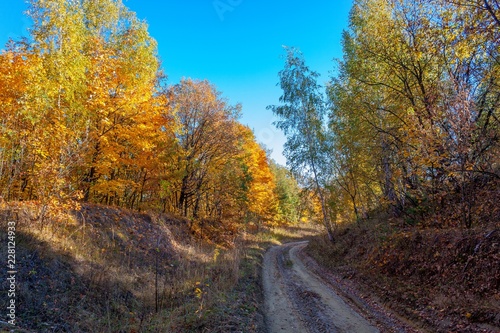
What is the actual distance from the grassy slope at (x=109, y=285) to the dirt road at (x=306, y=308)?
2.02 feet

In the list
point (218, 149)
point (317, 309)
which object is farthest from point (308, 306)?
point (218, 149)

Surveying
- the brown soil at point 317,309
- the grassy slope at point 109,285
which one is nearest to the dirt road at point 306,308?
the brown soil at point 317,309

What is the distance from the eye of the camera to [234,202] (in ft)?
72.6

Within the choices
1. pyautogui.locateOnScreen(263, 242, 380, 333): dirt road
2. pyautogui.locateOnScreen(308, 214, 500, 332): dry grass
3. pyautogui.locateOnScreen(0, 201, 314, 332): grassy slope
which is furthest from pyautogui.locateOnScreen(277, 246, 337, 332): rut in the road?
pyautogui.locateOnScreen(308, 214, 500, 332): dry grass

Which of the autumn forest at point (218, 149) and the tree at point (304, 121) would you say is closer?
the autumn forest at point (218, 149)

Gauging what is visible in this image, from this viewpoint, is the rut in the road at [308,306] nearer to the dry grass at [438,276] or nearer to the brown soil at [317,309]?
the brown soil at [317,309]

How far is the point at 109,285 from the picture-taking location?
717 cm

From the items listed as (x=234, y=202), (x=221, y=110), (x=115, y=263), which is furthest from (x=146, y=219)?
(x=221, y=110)

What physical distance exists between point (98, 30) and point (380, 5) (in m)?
16.3

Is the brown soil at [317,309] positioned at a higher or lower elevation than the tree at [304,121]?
lower

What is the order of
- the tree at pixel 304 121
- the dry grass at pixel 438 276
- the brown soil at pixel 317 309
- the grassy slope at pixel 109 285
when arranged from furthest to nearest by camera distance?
the tree at pixel 304 121, the brown soil at pixel 317 309, the dry grass at pixel 438 276, the grassy slope at pixel 109 285

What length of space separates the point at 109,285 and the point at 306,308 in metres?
6.08

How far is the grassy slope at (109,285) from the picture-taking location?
523cm

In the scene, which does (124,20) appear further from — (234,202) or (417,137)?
(417,137)
